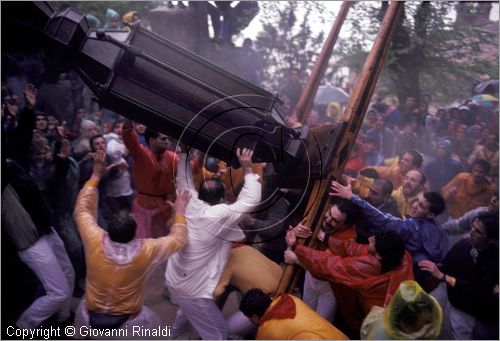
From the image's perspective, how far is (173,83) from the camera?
2568 mm

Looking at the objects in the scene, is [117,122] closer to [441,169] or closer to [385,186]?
[385,186]

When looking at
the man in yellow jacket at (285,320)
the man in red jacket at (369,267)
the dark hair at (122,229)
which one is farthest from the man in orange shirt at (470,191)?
the dark hair at (122,229)

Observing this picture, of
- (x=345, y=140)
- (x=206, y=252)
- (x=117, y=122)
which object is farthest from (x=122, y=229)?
(x=117, y=122)

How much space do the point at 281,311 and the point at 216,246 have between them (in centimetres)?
68

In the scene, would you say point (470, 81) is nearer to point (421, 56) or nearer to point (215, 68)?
point (421, 56)

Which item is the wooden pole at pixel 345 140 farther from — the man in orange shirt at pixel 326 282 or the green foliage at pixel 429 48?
the green foliage at pixel 429 48

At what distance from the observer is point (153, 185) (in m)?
3.65

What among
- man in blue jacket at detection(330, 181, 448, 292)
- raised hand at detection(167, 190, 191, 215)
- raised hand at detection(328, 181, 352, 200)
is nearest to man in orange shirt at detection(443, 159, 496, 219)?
man in blue jacket at detection(330, 181, 448, 292)

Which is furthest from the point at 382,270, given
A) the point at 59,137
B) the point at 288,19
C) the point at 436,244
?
the point at 288,19

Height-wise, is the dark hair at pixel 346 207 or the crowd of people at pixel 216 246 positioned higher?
the dark hair at pixel 346 207

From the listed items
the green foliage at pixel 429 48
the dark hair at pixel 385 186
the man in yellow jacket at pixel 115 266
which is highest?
the green foliage at pixel 429 48

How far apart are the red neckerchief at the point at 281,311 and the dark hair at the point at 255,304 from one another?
38mm

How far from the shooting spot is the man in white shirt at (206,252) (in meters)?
3.00

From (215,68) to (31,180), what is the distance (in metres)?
1.64
